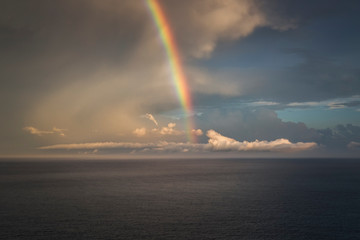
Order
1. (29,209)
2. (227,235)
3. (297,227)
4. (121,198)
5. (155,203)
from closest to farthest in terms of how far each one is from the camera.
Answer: (227,235) → (297,227) → (29,209) → (155,203) → (121,198)

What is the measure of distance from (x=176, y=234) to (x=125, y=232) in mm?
9187

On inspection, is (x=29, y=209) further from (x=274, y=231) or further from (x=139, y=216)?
(x=274, y=231)

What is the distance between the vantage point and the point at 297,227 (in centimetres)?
5722

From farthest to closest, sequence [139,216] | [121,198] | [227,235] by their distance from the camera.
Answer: [121,198], [139,216], [227,235]

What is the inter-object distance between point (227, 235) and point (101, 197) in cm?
5306

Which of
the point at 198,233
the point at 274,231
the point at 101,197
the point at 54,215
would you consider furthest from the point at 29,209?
the point at 274,231

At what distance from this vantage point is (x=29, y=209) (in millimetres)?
72688

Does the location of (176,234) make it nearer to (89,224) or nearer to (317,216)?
(89,224)

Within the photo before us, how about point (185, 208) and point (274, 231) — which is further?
point (185, 208)

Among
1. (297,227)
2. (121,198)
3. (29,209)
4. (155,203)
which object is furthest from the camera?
(121,198)

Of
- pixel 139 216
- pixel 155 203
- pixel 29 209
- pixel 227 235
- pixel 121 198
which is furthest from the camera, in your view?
pixel 121 198

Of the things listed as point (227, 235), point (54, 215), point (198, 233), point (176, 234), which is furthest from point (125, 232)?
point (54, 215)

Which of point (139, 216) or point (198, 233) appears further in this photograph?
point (139, 216)

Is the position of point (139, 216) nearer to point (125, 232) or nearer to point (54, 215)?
point (125, 232)
